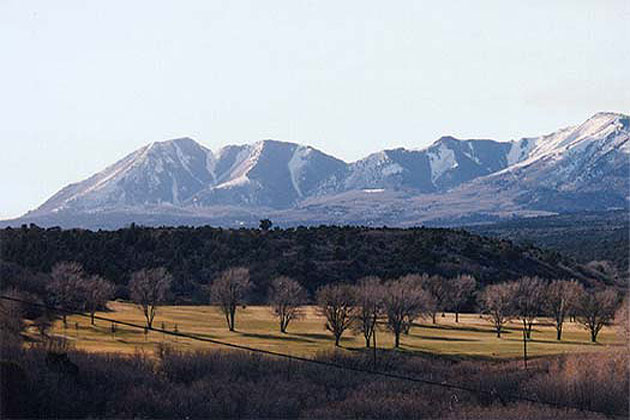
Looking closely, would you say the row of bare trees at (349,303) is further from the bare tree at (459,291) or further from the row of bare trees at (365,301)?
the bare tree at (459,291)

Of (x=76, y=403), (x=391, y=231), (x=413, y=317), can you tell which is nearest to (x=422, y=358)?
(x=413, y=317)

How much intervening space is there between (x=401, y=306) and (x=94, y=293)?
32.7 m

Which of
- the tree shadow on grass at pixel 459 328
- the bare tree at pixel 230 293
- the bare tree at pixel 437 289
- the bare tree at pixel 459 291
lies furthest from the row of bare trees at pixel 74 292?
the bare tree at pixel 459 291

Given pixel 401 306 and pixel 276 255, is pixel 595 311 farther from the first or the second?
pixel 276 255

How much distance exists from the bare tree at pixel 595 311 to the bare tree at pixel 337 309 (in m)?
28.2

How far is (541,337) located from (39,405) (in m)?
66.2

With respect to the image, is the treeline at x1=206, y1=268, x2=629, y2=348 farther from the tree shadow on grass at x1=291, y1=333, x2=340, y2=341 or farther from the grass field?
the grass field

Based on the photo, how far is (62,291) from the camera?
301ft

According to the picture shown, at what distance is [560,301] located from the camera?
106312 millimetres

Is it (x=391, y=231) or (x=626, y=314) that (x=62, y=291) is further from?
(x=391, y=231)

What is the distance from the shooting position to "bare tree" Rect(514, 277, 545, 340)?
4139 inches

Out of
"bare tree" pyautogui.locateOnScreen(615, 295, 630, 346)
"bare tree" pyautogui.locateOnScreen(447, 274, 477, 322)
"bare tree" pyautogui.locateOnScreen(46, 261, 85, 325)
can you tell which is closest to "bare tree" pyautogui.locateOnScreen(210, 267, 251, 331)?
"bare tree" pyautogui.locateOnScreen(46, 261, 85, 325)

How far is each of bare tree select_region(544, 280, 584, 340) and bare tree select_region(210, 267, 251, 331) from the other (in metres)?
37.5

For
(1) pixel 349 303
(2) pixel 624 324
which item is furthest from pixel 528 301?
(1) pixel 349 303
